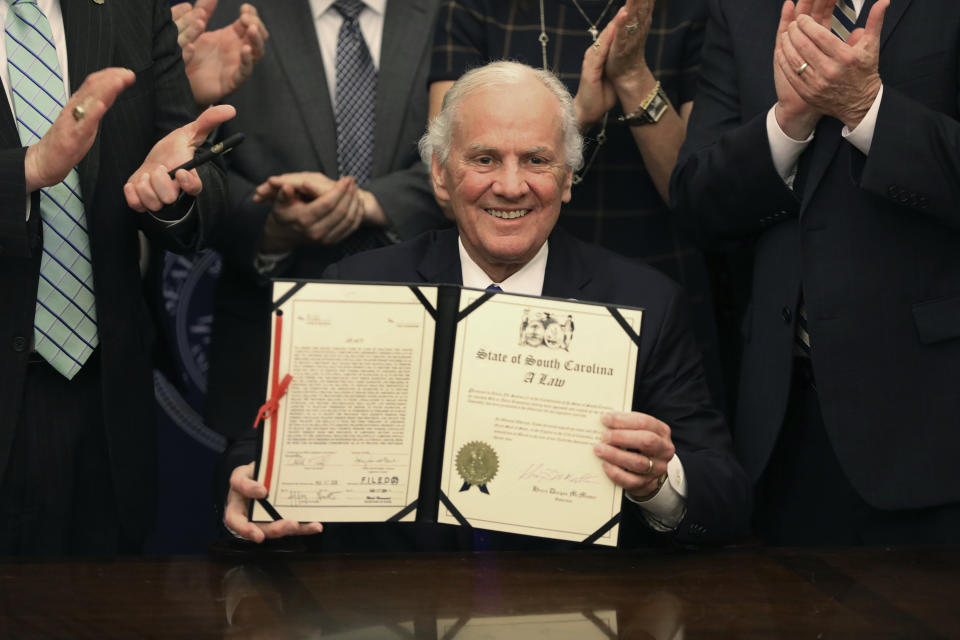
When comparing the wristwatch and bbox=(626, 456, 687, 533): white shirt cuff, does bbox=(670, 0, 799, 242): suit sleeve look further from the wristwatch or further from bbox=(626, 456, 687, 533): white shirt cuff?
bbox=(626, 456, 687, 533): white shirt cuff

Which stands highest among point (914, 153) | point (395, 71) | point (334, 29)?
point (334, 29)

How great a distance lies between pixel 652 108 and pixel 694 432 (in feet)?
3.12

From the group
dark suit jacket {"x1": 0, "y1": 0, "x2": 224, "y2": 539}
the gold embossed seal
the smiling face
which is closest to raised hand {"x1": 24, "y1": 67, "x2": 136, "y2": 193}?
dark suit jacket {"x1": 0, "y1": 0, "x2": 224, "y2": 539}

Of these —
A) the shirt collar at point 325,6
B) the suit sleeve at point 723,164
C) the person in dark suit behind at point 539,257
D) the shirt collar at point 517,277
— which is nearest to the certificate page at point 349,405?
the person in dark suit behind at point 539,257

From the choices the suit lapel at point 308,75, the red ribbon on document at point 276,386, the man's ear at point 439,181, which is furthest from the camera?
the suit lapel at point 308,75

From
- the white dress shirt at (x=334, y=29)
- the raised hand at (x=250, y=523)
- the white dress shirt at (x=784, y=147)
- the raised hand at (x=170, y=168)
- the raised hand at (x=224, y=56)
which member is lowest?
the raised hand at (x=250, y=523)

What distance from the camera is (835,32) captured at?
97.0 inches

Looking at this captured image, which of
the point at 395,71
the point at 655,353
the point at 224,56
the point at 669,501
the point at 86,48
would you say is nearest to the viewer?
the point at 669,501

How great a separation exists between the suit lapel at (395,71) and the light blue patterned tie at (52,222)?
2.99 feet

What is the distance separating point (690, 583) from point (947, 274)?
Answer: 94cm

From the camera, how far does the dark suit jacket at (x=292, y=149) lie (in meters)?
3.09

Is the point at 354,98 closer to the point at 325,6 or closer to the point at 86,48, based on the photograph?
the point at 325,6
